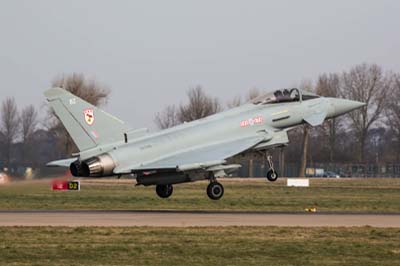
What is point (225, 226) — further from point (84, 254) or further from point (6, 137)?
point (6, 137)

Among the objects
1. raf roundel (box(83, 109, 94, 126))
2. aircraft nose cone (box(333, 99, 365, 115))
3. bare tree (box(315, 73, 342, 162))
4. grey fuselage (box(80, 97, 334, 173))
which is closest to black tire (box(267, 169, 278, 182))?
grey fuselage (box(80, 97, 334, 173))

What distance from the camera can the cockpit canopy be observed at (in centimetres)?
3294

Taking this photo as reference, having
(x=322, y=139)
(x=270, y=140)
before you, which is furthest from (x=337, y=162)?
(x=270, y=140)

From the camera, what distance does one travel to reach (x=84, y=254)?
1752 cm

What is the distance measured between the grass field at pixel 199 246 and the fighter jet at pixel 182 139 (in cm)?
670

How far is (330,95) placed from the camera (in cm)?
9862

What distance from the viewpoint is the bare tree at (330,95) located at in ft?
323

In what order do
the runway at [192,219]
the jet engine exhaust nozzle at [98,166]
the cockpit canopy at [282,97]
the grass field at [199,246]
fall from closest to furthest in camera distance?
the grass field at [199,246], the runway at [192,219], the jet engine exhaust nozzle at [98,166], the cockpit canopy at [282,97]

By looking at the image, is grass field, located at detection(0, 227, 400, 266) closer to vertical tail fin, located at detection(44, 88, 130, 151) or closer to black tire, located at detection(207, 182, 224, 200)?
vertical tail fin, located at detection(44, 88, 130, 151)

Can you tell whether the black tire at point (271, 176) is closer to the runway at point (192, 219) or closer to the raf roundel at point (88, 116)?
the runway at point (192, 219)

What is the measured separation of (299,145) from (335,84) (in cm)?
1793

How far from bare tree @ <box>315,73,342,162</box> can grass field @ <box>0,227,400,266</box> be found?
6896 cm

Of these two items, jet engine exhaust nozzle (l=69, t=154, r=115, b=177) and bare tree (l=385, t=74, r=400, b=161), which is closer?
jet engine exhaust nozzle (l=69, t=154, r=115, b=177)

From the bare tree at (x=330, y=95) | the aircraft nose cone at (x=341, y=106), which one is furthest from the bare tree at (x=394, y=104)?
the aircraft nose cone at (x=341, y=106)
